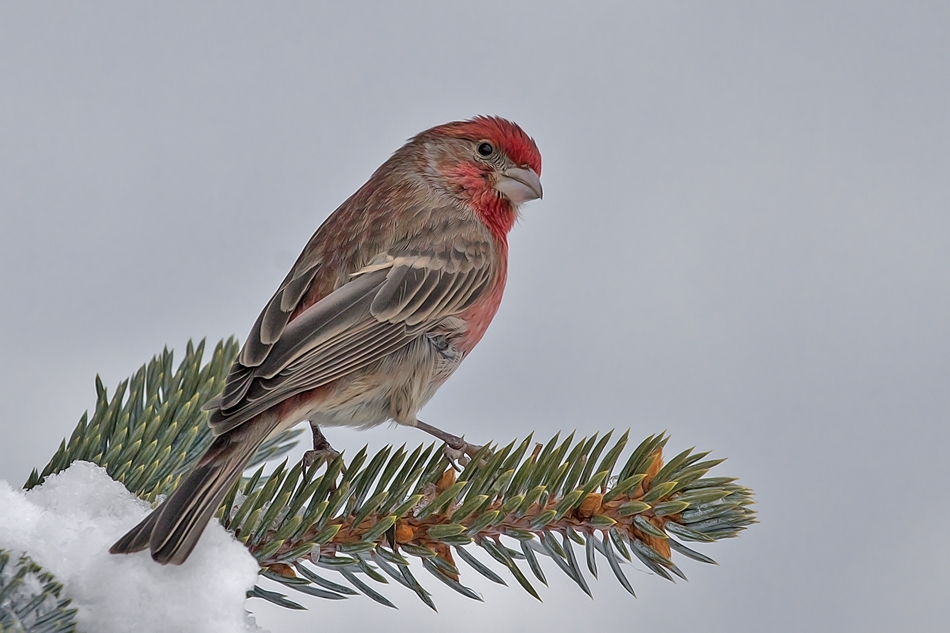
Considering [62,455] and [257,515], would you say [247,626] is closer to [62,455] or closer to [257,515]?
[257,515]

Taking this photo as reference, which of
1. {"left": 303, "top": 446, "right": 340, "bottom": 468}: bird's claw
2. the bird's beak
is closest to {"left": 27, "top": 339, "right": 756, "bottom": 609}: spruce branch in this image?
{"left": 303, "top": 446, "right": 340, "bottom": 468}: bird's claw

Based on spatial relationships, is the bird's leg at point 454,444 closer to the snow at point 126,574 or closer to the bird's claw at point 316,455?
the bird's claw at point 316,455

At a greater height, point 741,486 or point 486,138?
point 486,138

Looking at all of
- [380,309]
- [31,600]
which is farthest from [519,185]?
[31,600]

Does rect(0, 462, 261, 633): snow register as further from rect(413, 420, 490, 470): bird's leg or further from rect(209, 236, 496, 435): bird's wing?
rect(413, 420, 490, 470): bird's leg

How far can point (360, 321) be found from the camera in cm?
239

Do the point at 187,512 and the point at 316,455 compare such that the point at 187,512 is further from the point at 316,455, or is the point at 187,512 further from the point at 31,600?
the point at 316,455

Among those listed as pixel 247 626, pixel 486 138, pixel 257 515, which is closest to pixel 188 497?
pixel 257 515

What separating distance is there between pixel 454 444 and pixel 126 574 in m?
1.03

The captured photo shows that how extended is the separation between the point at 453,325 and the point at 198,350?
651 millimetres

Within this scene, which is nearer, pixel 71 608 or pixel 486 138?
pixel 71 608

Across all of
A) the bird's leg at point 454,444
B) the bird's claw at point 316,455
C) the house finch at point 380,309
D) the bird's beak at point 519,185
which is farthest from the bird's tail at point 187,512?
the bird's beak at point 519,185

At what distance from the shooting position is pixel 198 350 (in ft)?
8.05

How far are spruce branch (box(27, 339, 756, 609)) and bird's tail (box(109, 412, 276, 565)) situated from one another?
0.23 ft
